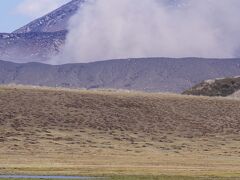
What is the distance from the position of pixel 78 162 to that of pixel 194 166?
39.2 ft

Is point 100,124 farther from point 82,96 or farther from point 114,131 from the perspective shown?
point 82,96

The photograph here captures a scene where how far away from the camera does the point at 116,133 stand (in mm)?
107938

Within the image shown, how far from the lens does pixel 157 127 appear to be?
11388 centimetres

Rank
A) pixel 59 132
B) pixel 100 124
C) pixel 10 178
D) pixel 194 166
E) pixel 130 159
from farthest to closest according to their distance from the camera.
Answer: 1. pixel 100 124
2. pixel 59 132
3. pixel 130 159
4. pixel 194 166
5. pixel 10 178

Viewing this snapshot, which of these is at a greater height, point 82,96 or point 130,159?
point 82,96

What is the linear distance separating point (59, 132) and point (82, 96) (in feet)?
67.8

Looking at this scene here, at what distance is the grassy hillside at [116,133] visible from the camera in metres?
75.1

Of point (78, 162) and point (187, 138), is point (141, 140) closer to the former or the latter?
point (187, 138)

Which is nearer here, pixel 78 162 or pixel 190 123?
pixel 78 162

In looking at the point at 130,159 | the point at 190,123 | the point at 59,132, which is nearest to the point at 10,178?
the point at 130,159

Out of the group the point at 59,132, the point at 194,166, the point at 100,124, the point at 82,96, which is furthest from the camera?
the point at 82,96

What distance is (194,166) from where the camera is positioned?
75.9 meters


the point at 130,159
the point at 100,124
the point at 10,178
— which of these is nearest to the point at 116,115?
the point at 100,124

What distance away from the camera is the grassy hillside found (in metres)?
75.1
